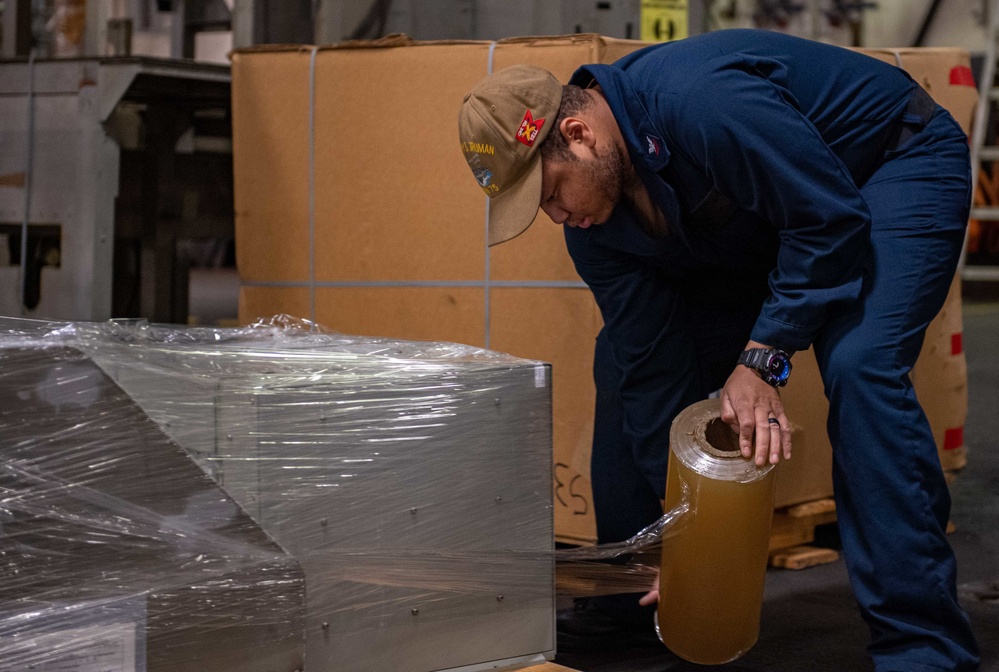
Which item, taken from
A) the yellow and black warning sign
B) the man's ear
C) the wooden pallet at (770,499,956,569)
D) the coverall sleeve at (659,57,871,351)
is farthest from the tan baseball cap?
the yellow and black warning sign

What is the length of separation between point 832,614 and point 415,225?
4.33ft

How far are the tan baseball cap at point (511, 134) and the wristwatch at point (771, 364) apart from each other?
38 cm

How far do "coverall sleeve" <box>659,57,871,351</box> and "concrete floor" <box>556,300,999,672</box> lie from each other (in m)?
0.71

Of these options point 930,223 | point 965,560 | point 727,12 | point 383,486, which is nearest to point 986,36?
point 727,12

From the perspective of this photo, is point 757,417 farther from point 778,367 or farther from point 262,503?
point 262,503

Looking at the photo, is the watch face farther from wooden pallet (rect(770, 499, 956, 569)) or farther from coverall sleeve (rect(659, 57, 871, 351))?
wooden pallet (rect(770, 499, 956, 569))

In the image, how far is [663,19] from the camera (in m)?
4.01

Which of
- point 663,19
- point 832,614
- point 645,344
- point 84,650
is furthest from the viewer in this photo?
point 663,19

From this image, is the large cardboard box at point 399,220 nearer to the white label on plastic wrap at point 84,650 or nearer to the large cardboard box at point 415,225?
the large cardboard box at point 415,225

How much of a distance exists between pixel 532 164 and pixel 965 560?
5.50 ft

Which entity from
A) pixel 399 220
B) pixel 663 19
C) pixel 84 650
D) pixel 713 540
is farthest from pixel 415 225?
pixel 663 19

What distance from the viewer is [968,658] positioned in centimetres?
145

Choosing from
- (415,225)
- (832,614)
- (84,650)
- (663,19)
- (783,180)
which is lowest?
(832,614)

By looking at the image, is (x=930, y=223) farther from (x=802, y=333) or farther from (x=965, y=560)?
(x=965, y=560)
